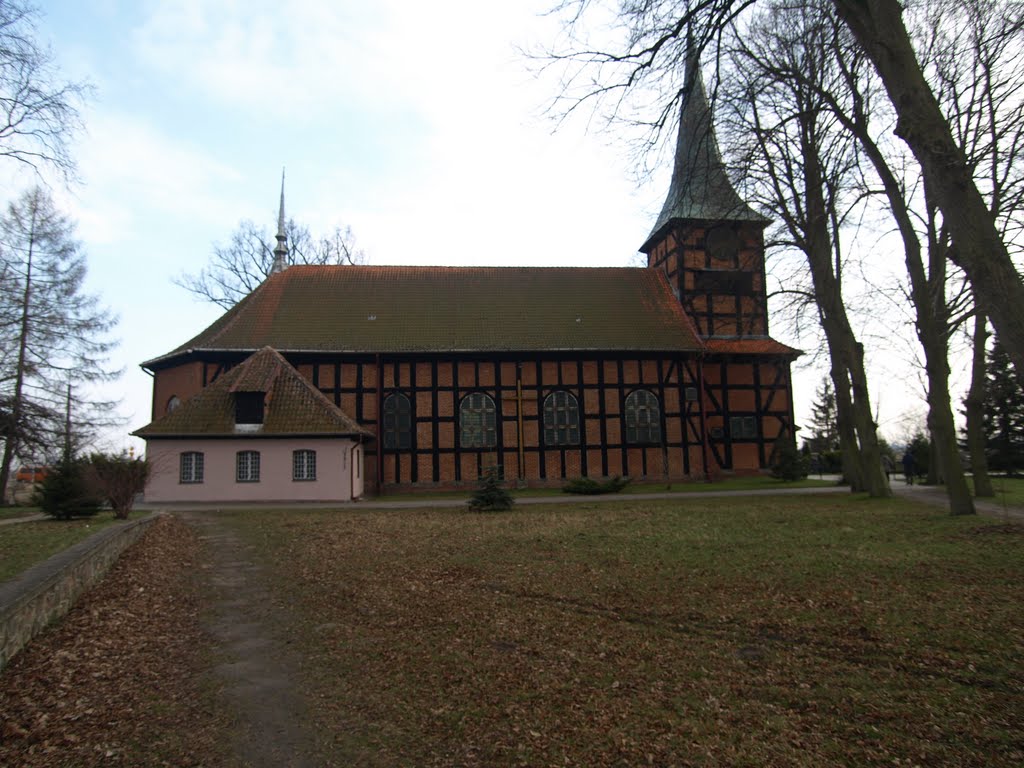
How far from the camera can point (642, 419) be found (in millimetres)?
25891

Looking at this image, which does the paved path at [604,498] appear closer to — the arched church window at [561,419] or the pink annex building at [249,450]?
the pink annex building at [249,450]

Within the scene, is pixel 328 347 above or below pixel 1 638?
above

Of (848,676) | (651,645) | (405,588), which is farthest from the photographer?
(405,588)

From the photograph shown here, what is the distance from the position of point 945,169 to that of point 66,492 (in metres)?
15.1

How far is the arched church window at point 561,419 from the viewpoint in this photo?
25422 millimetres

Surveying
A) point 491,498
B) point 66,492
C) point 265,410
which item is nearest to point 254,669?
point 66,492

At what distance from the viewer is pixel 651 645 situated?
584cm

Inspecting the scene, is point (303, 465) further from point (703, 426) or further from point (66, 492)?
point (703, 426)

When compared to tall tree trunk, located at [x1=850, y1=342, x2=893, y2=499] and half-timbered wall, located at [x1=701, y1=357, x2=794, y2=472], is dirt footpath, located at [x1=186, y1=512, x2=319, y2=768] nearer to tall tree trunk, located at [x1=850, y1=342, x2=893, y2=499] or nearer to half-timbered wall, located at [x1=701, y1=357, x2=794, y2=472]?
tall tree trunk, located at [x1=850, y1=342, x2=893, y2=499]

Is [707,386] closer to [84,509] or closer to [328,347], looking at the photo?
[328,347]

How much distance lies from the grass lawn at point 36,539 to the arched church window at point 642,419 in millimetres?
17236

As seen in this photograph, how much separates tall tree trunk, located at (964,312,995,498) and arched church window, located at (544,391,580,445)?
12205mm

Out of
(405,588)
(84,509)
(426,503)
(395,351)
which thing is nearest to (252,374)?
(395,351)

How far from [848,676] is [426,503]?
15752 millimetres
